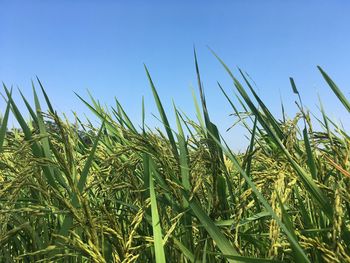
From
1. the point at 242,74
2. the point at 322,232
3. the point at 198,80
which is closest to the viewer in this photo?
the point at 322,232

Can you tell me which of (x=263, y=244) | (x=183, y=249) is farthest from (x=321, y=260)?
(x=183, y=249)

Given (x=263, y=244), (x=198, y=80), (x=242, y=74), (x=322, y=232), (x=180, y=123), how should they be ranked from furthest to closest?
1. (x=180, y=123)
2. (x=242, y=74)
3. (x=198, y=80)
4. (x=263, y=244)
5. (x=322, y=232)

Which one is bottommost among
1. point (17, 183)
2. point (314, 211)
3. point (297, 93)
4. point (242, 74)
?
point (314, 211)

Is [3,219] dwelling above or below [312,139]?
below

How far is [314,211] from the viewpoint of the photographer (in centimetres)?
115

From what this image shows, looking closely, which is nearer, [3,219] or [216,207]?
[3,219]

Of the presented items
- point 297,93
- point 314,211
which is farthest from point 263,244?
point 297,93

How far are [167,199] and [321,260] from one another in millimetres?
458

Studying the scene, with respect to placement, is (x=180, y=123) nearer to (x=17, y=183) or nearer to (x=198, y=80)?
(x=198, y=80)

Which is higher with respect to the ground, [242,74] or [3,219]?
[242,74]

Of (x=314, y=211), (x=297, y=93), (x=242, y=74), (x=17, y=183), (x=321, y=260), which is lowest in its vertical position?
(x=321, y=260)

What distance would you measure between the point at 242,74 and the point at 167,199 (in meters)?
0.53

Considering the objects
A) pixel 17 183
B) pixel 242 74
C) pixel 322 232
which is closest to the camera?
pixel 17 183

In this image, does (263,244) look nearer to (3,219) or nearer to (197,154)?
(197,154)
